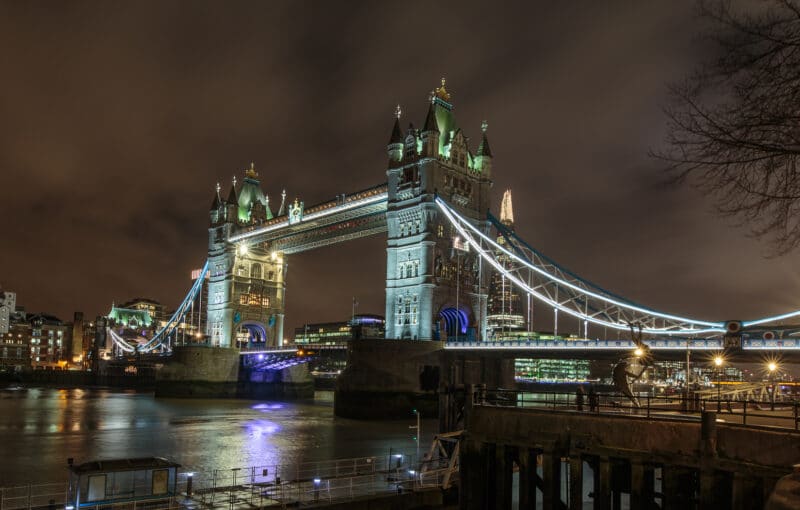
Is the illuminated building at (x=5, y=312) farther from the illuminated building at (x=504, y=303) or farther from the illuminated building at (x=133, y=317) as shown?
the illuminated building at (x=504, y=303)

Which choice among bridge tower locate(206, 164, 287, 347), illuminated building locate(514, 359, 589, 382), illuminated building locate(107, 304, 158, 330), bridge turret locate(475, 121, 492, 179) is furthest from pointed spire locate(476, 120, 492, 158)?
illuminated building locate(107, 304, 158, 330)

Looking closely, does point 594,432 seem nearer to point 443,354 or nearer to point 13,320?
point 443,354

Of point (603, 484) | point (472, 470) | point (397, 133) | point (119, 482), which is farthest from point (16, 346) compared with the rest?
point (603, 484)

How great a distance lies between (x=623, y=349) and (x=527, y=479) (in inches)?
1187

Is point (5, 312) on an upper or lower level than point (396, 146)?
lower

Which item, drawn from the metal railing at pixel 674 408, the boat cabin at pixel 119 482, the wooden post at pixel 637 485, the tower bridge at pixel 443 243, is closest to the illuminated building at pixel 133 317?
the tower bridge at pixel 443 243

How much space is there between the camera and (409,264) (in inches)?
2512

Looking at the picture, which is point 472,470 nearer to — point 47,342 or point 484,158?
point 484,158

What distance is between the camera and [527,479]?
17453 mm

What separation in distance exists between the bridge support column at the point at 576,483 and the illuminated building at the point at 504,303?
5559cm

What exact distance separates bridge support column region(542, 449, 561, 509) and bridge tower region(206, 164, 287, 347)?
79.2m

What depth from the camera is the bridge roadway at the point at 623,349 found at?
133ft

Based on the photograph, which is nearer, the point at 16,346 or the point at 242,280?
the point at 242,280

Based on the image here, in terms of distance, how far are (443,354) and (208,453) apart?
2338cm
